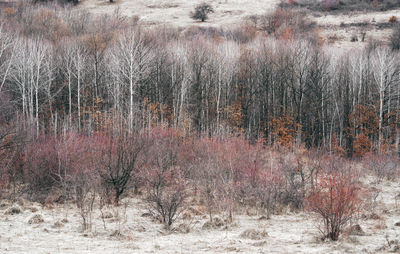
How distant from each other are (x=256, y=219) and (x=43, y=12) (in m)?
53.3

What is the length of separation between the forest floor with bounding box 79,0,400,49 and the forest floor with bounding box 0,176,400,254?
4906cm

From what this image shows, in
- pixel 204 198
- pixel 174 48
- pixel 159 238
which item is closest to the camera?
pixel 159 238

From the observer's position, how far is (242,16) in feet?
252

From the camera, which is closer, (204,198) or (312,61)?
(204,198)

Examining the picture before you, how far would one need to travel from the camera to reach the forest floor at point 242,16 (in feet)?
209

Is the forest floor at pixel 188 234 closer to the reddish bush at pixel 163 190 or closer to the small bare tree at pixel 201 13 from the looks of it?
the reddish bush at pixel 163 190

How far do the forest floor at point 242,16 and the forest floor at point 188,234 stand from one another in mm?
49063

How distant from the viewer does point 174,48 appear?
47.3 metres

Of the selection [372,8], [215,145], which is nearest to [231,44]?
[215,145]

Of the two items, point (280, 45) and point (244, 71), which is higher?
point (280, 45)

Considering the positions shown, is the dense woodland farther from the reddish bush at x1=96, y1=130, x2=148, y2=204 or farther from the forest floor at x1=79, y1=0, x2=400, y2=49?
the reddish bush at x1=96, y1=130, x2=148, y2=204

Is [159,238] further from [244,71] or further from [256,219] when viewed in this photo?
[244,71]

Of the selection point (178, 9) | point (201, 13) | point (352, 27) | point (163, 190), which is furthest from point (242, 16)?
point (163, 190)

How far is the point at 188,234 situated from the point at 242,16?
69474mm
